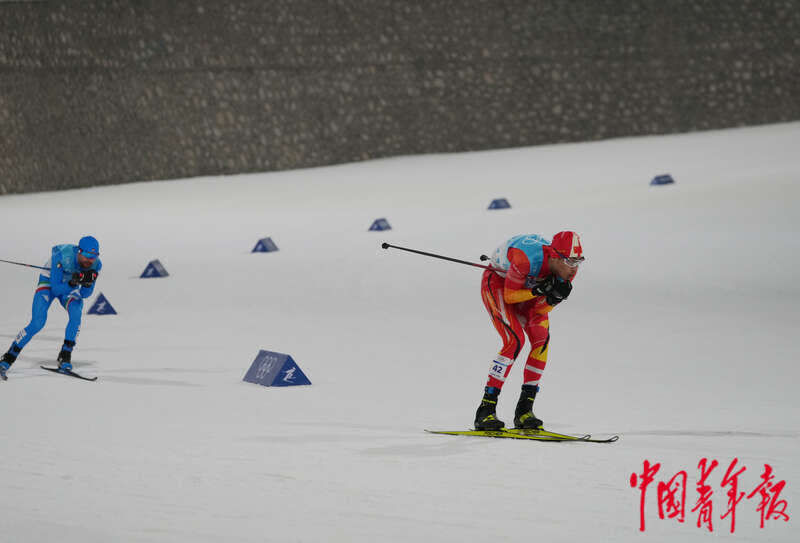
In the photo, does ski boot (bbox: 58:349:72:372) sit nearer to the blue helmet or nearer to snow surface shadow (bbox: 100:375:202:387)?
snow surface shadow (bbox: 100:375:202:387)

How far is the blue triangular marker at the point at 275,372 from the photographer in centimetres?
818

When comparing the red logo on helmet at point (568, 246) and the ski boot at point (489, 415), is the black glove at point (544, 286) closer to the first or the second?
the red logo on helmet at point (568, 246)

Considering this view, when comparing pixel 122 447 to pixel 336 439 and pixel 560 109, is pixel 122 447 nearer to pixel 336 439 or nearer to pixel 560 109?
pixel 336 439

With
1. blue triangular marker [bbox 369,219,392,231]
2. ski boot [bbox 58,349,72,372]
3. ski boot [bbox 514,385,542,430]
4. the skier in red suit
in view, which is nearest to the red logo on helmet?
the skier in red suit

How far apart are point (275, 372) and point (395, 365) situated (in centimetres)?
126

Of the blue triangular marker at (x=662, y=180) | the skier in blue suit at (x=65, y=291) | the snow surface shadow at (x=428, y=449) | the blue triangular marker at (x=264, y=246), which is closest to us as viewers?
the snow surface shadow at (x=428, y=449)

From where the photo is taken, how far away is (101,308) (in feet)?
38.7

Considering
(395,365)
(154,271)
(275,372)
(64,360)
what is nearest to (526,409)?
(275,372)

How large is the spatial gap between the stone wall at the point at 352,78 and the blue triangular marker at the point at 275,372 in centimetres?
1537

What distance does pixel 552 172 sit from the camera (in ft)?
72.9

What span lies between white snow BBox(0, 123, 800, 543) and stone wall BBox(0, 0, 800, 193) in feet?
6.28

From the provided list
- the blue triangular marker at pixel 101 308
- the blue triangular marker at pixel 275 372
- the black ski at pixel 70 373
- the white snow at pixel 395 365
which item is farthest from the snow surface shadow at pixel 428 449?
the blue triangular marker at pixel 101 308

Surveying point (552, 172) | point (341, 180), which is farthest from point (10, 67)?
point (552, 172)

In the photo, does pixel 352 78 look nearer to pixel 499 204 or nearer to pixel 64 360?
pixel 499 204
